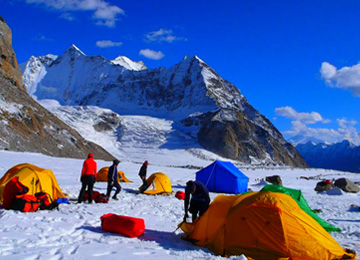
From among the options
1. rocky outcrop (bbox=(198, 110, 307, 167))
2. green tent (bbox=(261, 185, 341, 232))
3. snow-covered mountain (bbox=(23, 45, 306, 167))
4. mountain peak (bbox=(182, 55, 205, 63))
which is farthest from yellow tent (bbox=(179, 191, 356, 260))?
mountain peak (bbox=(182, 55, 205, 63))

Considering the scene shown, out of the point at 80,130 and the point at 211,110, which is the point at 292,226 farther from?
the point at 211,110

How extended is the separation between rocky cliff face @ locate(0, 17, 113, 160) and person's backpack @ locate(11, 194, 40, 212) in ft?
102

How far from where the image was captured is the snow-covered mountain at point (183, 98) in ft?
377

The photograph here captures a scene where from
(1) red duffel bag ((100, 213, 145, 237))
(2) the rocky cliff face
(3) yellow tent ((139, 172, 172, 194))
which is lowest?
(1) red duffel bag ((100, 213, 145, 237))

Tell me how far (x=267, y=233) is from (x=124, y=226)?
346 cm

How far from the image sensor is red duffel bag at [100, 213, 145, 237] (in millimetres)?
7969

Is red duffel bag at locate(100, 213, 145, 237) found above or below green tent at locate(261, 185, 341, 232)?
below

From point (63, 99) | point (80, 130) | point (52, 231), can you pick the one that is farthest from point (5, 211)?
point (63, 99)

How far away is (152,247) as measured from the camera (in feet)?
23.8

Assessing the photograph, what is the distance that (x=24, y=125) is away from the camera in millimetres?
45469

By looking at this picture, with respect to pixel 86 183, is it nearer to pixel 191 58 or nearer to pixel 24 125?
pixel 24 125

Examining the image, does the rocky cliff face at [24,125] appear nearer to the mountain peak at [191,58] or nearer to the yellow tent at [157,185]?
the yellow tent at [157,185]

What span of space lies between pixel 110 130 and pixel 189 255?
366 feet

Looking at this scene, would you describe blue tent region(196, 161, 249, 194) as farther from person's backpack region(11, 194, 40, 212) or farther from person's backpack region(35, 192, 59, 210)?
person's backpack region(11, 194, 40, 212)
